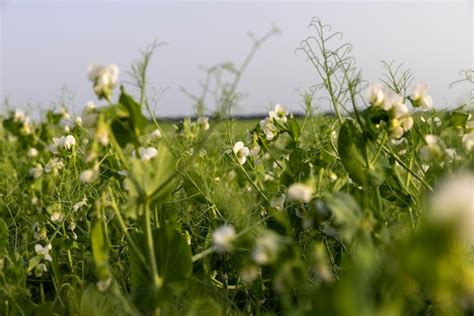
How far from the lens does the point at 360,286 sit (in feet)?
1.93

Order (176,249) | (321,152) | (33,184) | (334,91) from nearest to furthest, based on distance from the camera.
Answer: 1. (176,249)
2. (334,91)
3. (321,152)
4. (33,184)

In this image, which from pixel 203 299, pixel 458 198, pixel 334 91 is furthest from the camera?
pixel 334 91

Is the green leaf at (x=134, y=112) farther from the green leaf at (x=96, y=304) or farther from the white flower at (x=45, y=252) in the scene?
the white flower at (x=45, y=252)

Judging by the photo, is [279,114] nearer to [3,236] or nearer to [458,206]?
[3,236]

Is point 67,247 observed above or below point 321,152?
below

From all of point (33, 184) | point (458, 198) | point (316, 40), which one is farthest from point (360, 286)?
point (33, 184)

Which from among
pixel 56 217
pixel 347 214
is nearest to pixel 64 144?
A: pixel 56 217

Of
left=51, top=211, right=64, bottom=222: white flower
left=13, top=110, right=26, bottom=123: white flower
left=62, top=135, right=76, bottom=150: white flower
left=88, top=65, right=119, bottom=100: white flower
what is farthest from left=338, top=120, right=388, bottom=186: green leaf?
left=13, top=110, right=26, bottom=123: white flower

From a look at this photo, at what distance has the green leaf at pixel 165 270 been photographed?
961 mm

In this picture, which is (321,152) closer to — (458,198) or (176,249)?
(176,249)

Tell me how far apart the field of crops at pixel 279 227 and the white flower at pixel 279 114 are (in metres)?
0.01

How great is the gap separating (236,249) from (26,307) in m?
0.45

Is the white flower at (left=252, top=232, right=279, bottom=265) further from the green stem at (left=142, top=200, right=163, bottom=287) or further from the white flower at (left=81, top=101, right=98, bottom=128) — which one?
the white flower at (left=81, top=101, right=98, bottom=128)

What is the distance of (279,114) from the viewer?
1960 mm
